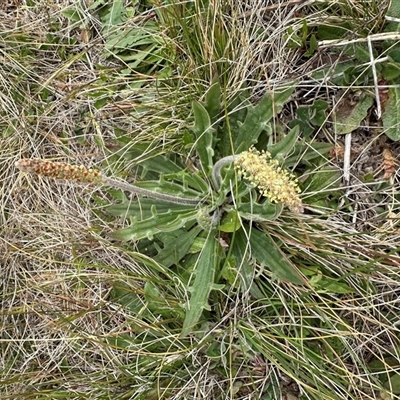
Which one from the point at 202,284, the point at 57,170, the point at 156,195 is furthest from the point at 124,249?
the point at 57,170

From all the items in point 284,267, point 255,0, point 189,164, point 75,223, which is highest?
point 255,0

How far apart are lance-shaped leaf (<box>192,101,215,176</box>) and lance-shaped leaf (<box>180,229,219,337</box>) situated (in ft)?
0.96

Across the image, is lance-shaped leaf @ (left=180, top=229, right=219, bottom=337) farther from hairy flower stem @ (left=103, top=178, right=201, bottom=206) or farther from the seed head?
the seed head

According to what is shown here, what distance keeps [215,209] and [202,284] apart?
30 centimetres

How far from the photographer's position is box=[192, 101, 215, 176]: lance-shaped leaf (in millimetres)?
2268

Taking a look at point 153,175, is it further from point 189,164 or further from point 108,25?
point 108,25

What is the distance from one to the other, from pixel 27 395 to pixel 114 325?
1.56 ft

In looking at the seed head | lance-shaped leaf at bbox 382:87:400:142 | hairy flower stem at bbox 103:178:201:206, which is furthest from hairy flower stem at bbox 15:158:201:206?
lance-shaped leaf at bbox 382:87:400:142

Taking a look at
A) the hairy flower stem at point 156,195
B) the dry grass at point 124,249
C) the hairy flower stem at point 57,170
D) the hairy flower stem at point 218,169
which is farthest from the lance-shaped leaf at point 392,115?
the hairy flower stem at point 57,170

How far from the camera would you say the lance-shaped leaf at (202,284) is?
2.26 m

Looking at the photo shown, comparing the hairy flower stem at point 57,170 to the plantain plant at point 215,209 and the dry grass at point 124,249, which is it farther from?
the dry grass at point 124,249

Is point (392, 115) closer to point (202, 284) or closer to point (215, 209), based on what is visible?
point (215, 209)

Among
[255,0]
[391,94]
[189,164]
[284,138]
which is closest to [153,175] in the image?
[189,164]

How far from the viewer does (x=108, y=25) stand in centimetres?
271
